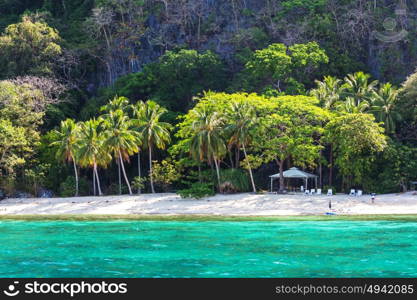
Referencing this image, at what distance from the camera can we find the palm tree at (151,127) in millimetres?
46281

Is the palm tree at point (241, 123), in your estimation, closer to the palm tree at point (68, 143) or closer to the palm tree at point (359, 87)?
the palm tree at point (359, 87)

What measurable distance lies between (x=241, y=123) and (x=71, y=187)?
43.8 ft

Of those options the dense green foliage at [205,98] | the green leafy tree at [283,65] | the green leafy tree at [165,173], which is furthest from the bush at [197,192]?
the green leafy tree at [283,65]

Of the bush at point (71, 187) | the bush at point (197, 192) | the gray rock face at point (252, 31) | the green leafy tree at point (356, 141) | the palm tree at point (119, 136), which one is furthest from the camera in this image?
the gray rock face at point (252, 31)

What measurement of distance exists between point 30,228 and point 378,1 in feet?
118

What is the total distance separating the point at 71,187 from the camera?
47.2 meters

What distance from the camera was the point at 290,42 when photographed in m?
53.0

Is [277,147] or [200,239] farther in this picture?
[277,147]

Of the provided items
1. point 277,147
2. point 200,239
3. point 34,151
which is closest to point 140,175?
point 34,151

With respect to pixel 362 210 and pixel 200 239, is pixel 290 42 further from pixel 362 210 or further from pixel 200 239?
pixel 200 239

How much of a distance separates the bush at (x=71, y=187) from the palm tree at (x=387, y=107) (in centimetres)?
2136

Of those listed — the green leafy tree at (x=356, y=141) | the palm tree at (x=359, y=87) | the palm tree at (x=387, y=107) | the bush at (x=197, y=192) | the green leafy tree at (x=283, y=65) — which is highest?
the green leafy tree at (x=283, y=65)

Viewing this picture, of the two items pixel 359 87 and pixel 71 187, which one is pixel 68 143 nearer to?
pixel 71 187

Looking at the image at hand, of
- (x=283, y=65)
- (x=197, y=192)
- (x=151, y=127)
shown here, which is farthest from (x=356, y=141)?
(x=151, y=127)
